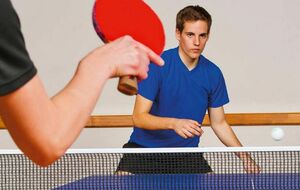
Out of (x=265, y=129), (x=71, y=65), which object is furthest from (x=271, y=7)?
(x=71, y=65)

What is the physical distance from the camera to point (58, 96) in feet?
2.82

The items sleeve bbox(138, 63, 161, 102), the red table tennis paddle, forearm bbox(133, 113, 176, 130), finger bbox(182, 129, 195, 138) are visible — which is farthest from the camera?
sleeve bbox(138, 63, 161, 102)

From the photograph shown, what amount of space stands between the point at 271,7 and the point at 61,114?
3507mm

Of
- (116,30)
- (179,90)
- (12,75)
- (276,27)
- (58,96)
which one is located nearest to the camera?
(12,75)

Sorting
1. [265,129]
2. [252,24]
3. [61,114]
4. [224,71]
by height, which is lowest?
[265,129]

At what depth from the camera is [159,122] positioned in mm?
2598

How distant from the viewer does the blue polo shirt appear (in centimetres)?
283

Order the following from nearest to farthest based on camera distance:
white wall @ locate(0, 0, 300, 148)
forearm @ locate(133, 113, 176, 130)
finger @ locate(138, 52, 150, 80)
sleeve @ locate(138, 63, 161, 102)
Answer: finger @ locate(138, 52, 150, 80) < forearm @ locate(133, 113, 176, 130) < sleeve @ locate(138, 63, 161, 102) < white wall @ locate(0, 0, 300, 148)

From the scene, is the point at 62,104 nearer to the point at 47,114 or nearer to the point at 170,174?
the point at 47,114

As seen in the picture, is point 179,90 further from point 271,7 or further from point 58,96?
point 58,96

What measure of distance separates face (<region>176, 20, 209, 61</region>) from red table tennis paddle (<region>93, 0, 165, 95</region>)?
59.0 inches

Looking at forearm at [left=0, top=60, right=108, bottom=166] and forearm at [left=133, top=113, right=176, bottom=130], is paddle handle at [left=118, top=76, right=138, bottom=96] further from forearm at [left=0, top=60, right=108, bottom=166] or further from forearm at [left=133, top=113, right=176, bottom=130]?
forearm at [left=133, top=113, right=176, bottom=130]

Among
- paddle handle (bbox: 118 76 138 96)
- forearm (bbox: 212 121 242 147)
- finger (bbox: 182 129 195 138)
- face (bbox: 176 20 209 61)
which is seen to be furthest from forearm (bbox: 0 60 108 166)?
forearm (bbox: 212 121 242 147)

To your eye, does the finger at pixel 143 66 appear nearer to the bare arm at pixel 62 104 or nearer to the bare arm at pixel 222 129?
the bare arm at pixel 62 104
